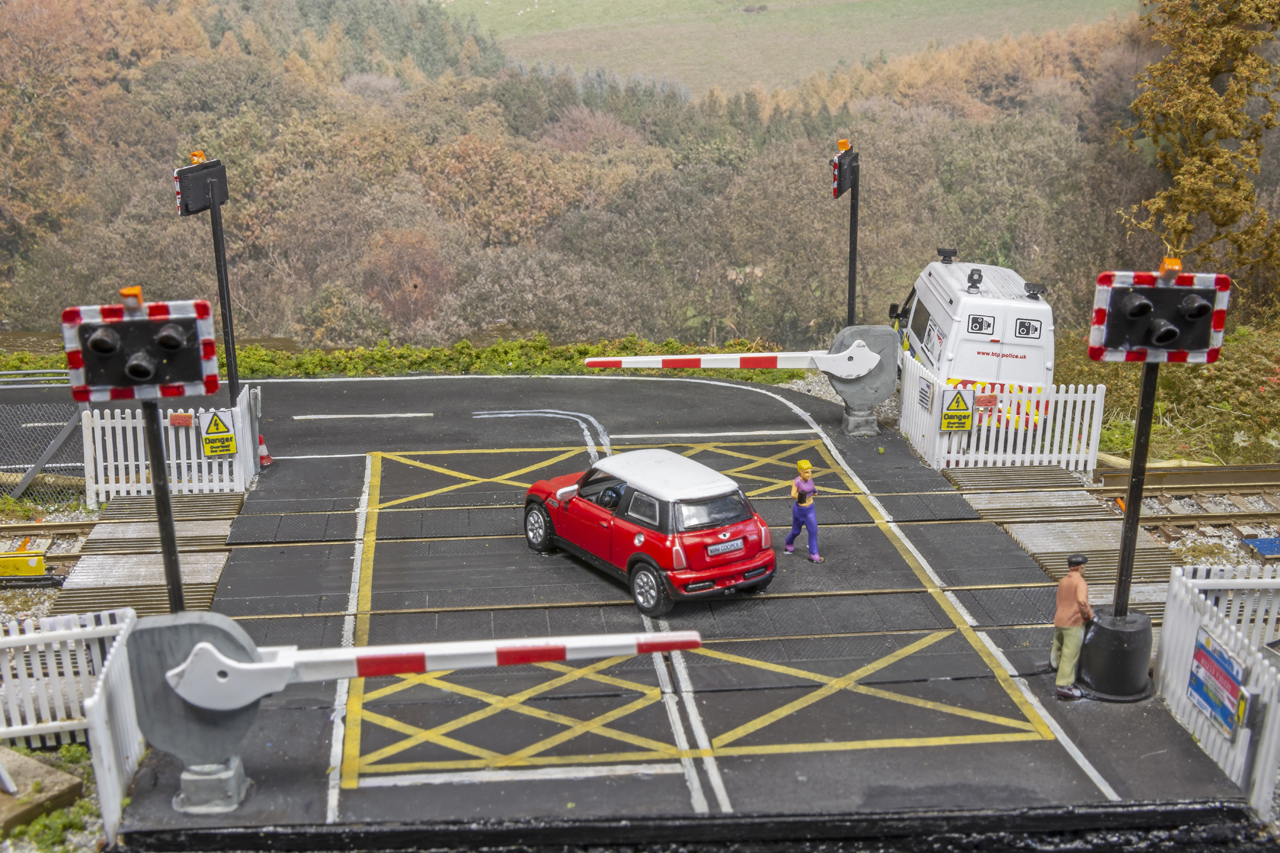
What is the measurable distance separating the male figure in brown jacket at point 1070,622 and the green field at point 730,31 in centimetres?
2667

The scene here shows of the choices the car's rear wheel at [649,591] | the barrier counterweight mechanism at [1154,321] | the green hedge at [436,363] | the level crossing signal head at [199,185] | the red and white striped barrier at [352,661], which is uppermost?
the level crossing signal head at [199,185]

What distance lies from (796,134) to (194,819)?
28697 mm

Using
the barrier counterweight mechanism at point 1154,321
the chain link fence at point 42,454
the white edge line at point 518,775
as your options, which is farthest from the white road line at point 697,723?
the chain link fence at point 42,454

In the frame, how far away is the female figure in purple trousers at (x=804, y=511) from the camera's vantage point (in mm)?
14125

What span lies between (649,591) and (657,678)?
1415 mm

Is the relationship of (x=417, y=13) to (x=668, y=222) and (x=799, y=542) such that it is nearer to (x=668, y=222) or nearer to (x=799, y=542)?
(x=668, y=222)

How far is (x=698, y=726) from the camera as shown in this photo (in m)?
10.8

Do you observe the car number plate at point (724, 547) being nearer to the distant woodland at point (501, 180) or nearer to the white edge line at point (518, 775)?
the white edge line at point (518, 775)

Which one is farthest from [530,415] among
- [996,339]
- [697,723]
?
[697,723]

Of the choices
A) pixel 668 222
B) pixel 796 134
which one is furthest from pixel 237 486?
pixel 796 134

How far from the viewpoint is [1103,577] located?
14.2m

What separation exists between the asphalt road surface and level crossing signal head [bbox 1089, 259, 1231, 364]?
142 inches

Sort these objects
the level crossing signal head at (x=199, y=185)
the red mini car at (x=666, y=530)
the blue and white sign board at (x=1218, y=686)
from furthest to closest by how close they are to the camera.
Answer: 1. the level crossing signal head at (x=199, y=185)
2. the red mini car at (x=666, y=530)
3. the blue and white sign board at (x=1218, y=686)

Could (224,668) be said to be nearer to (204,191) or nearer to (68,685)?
(68,685)
